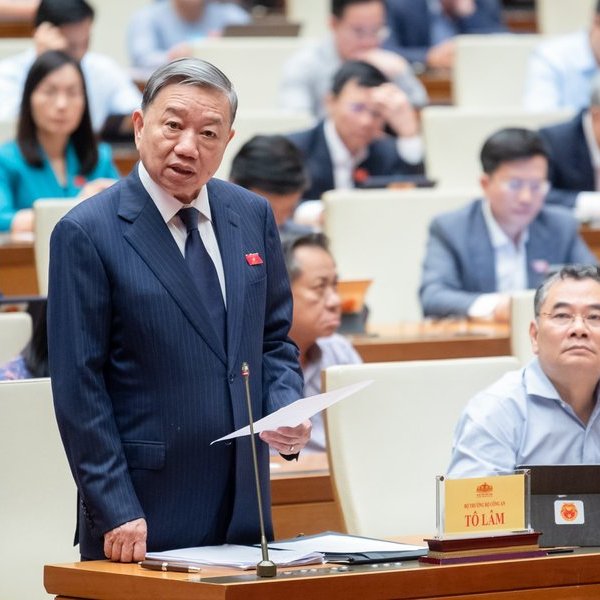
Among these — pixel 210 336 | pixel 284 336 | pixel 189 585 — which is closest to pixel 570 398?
pixel 284 336

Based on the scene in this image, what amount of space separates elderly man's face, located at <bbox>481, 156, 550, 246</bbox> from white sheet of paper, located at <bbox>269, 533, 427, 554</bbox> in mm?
2169

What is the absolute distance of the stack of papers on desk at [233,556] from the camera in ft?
6.13

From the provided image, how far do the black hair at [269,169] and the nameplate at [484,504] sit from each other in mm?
1812

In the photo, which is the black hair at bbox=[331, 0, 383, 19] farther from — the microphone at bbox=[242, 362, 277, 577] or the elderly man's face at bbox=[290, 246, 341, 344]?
the microphone at bbox=[242, 362, 277, 577]

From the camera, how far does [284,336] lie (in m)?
2.15

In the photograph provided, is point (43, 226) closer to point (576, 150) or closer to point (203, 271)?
point (203, 271)

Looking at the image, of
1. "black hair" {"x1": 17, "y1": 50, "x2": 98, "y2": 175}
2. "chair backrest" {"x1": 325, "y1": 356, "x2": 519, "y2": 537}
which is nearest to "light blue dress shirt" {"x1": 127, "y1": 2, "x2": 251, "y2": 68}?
"black hair" {"x1": 17, "y1": 50, "x2": 98, "y2": 175}

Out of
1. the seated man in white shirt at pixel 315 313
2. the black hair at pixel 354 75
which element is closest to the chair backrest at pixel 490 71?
the black hair at pixel 354 75

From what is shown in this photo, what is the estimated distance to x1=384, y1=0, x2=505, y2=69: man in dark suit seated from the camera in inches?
245

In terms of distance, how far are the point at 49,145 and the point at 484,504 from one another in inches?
103

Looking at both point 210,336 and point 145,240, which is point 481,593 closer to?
point 210,336

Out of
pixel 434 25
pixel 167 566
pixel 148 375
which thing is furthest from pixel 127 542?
pixel 434 25

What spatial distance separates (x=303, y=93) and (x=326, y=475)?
288 centimetres

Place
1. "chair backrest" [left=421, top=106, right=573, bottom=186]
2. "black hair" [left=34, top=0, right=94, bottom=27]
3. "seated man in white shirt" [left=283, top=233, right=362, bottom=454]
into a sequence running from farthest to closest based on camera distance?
"black hair" [left=34, top=0, right=94, bottom=27], "chair backrest" [left=421, top=106, right=573, bottom=186], "seated man in white shirt" [left=283, top=233, right=362, bottom=454]
